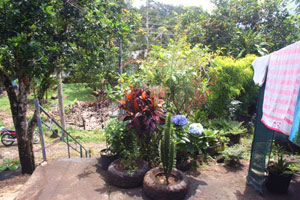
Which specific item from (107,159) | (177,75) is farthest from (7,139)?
(177,75)

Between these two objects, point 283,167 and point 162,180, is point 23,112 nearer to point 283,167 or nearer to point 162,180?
point 162,180

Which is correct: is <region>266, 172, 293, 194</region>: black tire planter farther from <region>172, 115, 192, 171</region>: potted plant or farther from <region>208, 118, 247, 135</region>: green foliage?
<region>208, 118, 247, 135</region>: green foliage

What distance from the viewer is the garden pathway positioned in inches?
122

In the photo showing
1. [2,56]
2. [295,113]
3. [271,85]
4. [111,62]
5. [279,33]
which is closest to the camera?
[295,113]

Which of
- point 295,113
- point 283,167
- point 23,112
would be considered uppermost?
point 295,113

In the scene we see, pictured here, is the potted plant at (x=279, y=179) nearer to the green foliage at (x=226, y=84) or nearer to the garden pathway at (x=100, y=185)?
the garden pathway at (x=100, y=185)

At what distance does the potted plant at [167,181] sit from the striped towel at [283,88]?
1425mm

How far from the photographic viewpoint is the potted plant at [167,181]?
2.88m

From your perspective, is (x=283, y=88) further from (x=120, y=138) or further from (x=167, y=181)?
(x=120, y=138)

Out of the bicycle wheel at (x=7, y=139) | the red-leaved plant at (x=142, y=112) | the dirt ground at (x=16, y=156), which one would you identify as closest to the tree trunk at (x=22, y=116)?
the dirt ground at (x=16, y=156)

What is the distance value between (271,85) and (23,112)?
5453 millimetres

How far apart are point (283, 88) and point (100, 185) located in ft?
10.3

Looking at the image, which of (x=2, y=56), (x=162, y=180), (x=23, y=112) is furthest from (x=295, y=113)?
(x=23, y=112)

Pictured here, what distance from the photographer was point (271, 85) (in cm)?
290
